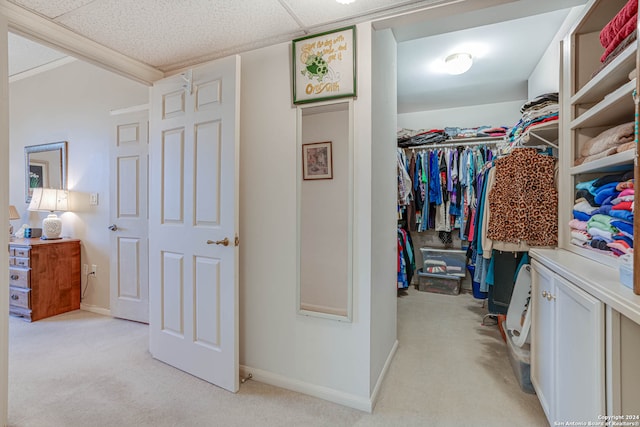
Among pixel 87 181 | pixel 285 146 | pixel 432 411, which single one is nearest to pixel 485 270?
pixel 432 411

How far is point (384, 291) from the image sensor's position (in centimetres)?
197

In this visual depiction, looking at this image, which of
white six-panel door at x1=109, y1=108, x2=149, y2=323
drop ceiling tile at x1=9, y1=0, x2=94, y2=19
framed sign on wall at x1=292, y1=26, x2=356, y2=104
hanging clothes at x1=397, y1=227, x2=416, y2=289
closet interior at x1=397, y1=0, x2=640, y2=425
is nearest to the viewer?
closet interior at x1=397, y1=0, x2=640, y2=425

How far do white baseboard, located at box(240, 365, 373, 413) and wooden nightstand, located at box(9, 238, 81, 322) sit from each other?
8.20 feet

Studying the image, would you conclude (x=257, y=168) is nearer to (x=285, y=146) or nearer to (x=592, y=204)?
(x=285, y=146)

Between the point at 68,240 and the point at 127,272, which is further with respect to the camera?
the point at 68,240

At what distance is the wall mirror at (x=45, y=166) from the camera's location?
3316 millimetres

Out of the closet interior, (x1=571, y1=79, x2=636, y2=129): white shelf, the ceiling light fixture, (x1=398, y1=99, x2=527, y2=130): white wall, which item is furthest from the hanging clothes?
(x1=571, y1=79, x2=636, y2=129): white shelf

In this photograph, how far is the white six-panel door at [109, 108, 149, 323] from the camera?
2.81m

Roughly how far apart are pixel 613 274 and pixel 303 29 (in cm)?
189

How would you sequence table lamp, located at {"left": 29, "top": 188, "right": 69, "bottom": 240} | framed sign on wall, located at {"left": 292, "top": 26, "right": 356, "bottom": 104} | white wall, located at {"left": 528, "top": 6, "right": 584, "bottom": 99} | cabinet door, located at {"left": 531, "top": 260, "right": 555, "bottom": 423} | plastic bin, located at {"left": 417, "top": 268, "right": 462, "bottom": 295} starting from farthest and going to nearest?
plastic bin, located at {"left": 417, "top": 268, "right": 462, "bottom": 295}
table lamp, located at {"left": 29, "top": 188, "right": 69, "bottom": 240}
white wall, located at {"left": 528, "top": 6, "right": 584, "bottom": 99}
framed sign on wall, located at {"left": 292, "top": 26, "right": 356, "bottom": 104}
cabinet door, located at {"left": 531, "top": 260, "right": 555, "bottom": 423}

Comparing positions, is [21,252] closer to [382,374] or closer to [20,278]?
[20,278]

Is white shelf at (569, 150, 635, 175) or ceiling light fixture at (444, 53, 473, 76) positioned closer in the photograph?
white shelf at (569, 150, 635, 175)

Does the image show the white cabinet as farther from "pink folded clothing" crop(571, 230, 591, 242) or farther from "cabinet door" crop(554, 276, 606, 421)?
"pink folded clothing" crop(571, 230, 591, 242)

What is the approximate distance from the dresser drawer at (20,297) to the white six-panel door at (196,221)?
1.80 m
